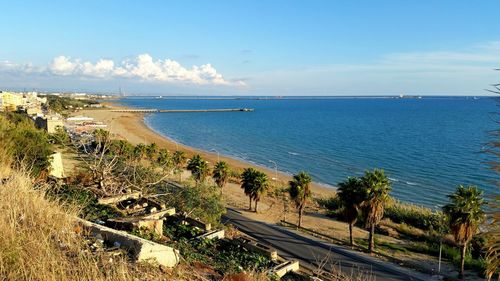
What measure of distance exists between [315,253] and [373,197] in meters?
5.87

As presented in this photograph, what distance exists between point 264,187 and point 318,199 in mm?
9715

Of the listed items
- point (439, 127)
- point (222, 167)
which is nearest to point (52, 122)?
point (222, 167)

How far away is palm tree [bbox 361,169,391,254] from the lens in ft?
95.1

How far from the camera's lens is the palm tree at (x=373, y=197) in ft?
95.1

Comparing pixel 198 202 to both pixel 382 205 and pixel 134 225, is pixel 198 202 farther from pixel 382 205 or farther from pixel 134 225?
pixel 382 205

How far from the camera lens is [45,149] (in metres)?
29.1

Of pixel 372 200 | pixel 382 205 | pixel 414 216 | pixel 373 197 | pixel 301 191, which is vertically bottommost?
pixel 414 216

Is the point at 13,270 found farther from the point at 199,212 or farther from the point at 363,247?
the point at 363,247

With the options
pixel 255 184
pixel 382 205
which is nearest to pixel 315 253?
pixel 382 205

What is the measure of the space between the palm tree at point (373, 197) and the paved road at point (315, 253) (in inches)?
99.3

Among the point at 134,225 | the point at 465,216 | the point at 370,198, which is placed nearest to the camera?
the point at 134,225

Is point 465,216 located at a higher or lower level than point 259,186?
higher

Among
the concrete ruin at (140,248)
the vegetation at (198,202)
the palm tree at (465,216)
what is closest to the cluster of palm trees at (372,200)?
the palm tree at (465,216)

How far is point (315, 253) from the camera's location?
27.5 m
